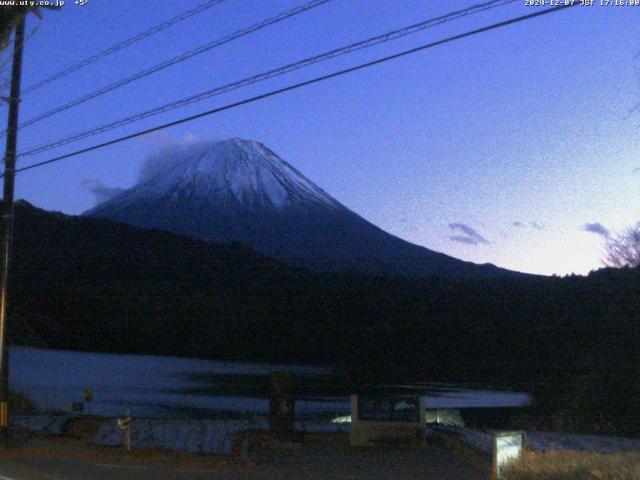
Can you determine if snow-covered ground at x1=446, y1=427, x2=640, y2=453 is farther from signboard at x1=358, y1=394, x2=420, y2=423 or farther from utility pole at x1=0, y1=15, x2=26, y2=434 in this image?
utility pole at x1=0, y1=15, x2=26, y2=434

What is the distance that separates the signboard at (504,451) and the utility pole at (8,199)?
11252mm

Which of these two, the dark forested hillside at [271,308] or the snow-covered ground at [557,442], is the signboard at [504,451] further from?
the dark forested hillside at [271,308]

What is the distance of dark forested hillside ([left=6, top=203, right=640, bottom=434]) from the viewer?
58.9 meters

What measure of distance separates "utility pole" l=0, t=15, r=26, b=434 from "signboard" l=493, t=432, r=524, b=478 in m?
11.3

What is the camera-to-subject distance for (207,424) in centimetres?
2345

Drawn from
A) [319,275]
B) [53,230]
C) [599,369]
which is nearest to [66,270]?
[53,230]

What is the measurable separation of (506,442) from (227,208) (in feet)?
382

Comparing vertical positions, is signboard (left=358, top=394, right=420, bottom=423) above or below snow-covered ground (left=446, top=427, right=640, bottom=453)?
above

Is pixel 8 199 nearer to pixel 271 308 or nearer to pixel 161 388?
pixel 161 388

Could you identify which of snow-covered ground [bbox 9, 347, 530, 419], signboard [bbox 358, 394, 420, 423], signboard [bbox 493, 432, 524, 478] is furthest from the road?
snow-covered ground [bbox 9, 347, 530, 419]

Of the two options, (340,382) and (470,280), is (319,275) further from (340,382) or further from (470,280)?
(340,382)

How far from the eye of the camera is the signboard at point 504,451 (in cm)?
1256

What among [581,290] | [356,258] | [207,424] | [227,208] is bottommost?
[207,424]

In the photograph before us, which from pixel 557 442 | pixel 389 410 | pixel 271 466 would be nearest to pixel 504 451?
pixel 271 466
